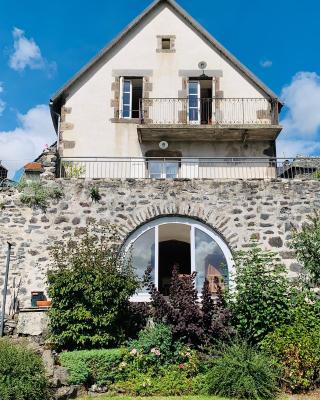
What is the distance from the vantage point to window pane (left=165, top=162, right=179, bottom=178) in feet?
61.3

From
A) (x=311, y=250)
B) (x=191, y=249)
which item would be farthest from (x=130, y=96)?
(x=311, y=250)

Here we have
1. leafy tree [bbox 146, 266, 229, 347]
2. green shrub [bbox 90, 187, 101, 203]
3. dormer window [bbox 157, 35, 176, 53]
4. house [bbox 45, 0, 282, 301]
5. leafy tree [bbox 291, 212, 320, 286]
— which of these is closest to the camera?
leafy tree [bbox 146, 266, 229, 347]

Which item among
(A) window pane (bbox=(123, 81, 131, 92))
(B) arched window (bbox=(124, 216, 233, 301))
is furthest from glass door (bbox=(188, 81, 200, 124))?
(B) arched window (bbox=(124, 216, 233, 301))

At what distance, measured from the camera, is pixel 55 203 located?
15.1m

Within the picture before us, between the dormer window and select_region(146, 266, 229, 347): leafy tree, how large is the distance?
1133cm

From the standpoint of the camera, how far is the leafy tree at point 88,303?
1150 cm

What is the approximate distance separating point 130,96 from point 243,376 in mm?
12699

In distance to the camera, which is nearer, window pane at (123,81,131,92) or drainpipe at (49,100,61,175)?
drainpipe at (49,100,61,175)

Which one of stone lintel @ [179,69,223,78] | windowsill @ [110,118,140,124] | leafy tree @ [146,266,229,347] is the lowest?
leafy tree @ [146,266,229,347]

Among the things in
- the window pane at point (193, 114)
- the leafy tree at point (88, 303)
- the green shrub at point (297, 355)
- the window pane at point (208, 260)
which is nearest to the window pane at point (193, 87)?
the window pane at point (193, 114)

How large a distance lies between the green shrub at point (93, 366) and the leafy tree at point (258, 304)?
2.84 metres

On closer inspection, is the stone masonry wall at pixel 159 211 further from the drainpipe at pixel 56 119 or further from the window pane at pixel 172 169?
the drainpipe at pixel 56 119

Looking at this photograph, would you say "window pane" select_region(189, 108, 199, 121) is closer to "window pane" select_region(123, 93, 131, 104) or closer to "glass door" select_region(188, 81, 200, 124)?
"glass door" select_region(188, 81, 200, 124)

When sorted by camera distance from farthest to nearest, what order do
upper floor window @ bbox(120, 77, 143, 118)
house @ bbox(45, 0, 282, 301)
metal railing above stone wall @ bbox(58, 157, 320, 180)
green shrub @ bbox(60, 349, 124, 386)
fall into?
1. upper floor window @ bbox(120, 77, 143, 118)
2. house @ bbox(45, 0, 282, 301)
3. metal railing above stone wall @ bbox(58, 157, 320, 180)
4. green shrub @ bbox(60, 349, 124, 386)
